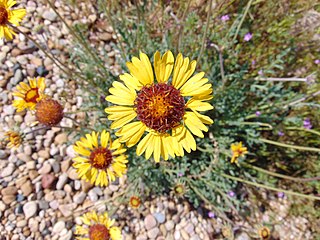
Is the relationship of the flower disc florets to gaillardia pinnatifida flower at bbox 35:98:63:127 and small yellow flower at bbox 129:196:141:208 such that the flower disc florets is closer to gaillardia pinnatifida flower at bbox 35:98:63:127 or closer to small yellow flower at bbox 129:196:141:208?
gaillardia pinnatifida flower at bbox 35:98:63:127

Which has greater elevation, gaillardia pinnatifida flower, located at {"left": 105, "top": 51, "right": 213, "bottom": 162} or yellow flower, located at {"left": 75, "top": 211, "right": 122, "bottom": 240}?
gaillardia pinnatifida flower, located at {"left": 105, "top": 51, "right": 213, "bottom": 162}

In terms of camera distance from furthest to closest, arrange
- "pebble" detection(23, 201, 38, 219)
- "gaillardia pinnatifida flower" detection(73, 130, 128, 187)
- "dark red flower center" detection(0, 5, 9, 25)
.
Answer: "pebble" detection(23, 201, 38, 219)
"gaillardia pinnatifida flower" detection(73, 130, 128, 187)
"dark red flower center" detection(0, 5, 9, 25)

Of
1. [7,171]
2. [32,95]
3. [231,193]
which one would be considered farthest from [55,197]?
[231,193]

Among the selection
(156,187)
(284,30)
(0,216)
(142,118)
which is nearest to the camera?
(142,118)

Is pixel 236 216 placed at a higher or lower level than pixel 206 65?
lower

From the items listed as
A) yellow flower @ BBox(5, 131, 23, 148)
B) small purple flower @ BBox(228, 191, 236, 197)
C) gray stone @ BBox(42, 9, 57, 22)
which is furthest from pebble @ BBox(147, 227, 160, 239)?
gray stone @ BBox(42, 9, 57, 22)

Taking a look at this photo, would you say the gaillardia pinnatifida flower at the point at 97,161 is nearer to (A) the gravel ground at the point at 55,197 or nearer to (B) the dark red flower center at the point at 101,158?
(B) the dark red flower center at the point at 101,158

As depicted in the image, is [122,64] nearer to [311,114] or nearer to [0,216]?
[0,216]

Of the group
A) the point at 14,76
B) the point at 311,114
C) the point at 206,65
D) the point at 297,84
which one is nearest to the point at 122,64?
the point at 206,65

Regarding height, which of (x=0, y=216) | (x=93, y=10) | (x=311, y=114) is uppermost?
(x=93, y=10)
